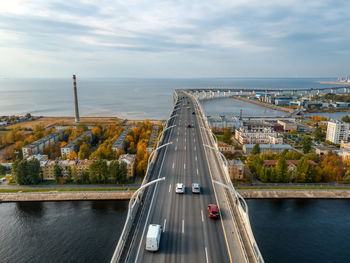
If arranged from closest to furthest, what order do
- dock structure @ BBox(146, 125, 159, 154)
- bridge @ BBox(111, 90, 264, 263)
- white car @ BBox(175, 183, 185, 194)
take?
bridge @ BBox(111, 90, 264, 263) < white car @ BBox(175, 183, 185, 194) < dock structure @ BBox(146, 125, 159, 154)

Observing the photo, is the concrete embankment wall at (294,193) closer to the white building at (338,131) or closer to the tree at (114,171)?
the tree at (114,171)

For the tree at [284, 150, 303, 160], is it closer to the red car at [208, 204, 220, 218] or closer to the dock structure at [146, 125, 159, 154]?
the dock structure at [146, 125, 159, 154]

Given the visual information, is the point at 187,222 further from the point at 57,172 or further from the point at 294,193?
the point at 57,172

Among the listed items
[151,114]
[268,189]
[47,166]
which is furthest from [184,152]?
[151,114]

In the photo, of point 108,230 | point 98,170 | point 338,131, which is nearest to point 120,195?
point 98,170

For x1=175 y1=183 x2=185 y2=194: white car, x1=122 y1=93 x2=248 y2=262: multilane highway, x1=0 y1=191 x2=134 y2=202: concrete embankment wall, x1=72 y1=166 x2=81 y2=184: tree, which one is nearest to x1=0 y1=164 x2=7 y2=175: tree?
x1=0 y1=191 x2=134 y2=202: concrete embankment wall

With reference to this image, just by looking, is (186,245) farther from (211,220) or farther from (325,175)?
(325,175)
